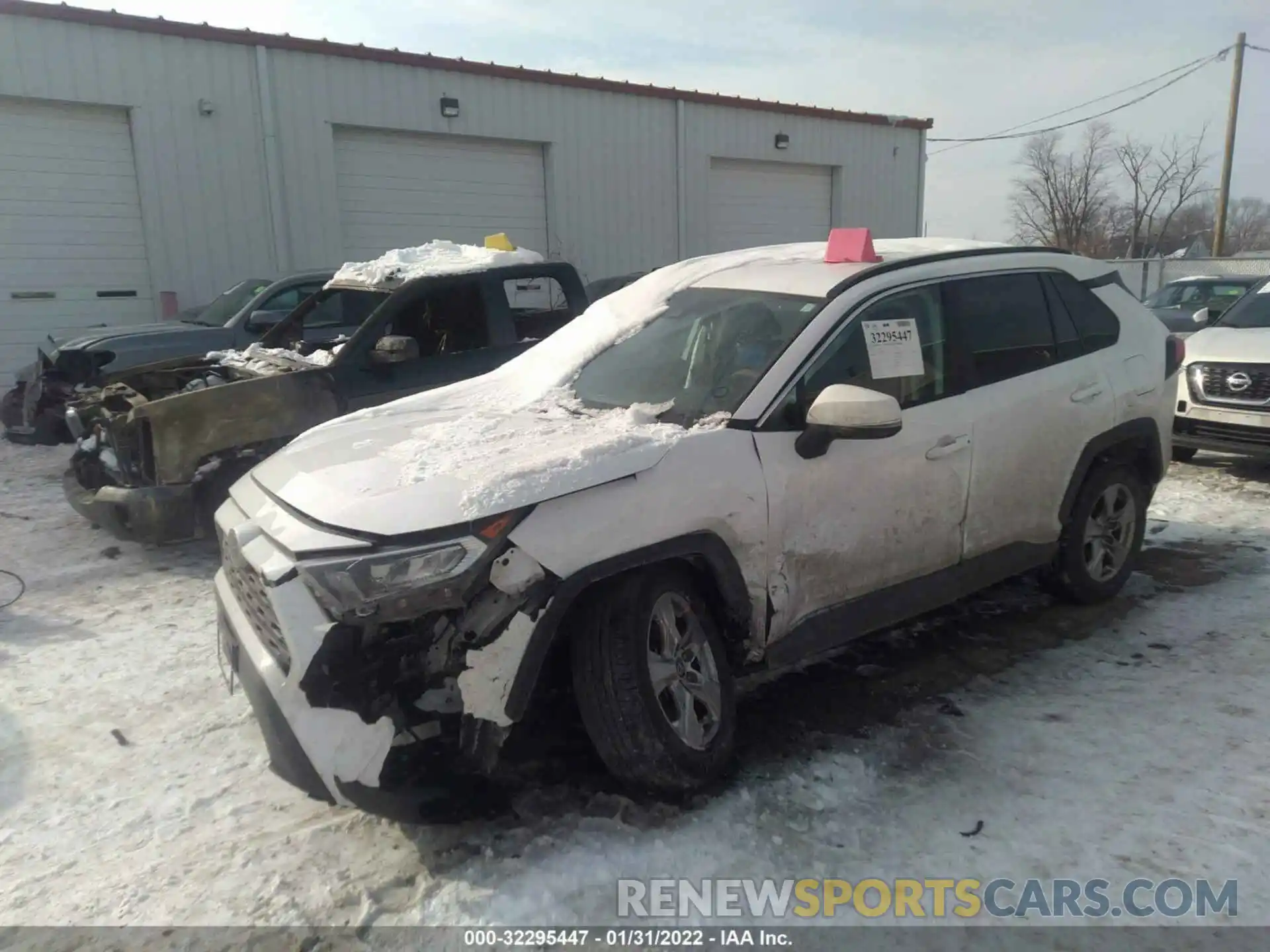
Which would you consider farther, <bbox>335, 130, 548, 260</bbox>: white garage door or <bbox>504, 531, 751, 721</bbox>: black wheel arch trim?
<bbox>335, 130, 548, 260</bbox>: white garage door

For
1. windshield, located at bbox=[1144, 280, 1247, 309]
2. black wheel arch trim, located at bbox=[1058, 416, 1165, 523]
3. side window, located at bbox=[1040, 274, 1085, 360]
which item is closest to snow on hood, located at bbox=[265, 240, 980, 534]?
side window, located at bbox=[1040, 274, 1085, 360]

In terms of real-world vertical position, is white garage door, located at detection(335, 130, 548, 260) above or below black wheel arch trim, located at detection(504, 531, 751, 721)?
above

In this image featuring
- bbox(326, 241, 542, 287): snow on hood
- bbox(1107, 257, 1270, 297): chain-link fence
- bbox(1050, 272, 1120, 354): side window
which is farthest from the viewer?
bbox(1107, 257, 1270, 297): chain-link fence

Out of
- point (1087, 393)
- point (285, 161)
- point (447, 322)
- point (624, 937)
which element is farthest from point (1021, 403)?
point (285, 161)

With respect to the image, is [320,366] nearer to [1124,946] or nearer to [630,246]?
[1124,946]

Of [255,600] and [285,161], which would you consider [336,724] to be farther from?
[285,161]

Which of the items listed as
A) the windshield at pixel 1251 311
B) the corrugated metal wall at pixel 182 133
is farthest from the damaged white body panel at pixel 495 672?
the corrugated metal wall at pixel 182 133

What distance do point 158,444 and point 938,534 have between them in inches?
167

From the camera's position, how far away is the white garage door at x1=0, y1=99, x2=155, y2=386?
11.8m

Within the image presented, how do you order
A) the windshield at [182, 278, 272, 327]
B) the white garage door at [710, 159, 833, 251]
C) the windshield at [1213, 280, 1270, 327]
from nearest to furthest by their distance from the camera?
the windshield at [1213, 280, 1270, 327] → the windshield at [182, 278, 272, 327] → the white garage door at [710, 159, 833, 251]

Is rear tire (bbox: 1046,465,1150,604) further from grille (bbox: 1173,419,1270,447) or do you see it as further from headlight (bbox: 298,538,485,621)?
headlight (bbox: 298,538,485,621)

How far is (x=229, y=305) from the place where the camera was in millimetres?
9625

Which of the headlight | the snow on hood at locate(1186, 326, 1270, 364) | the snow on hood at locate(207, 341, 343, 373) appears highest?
the snow on hood at locate(207, 341, 343, 373)

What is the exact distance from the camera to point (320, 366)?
19.5 feet
